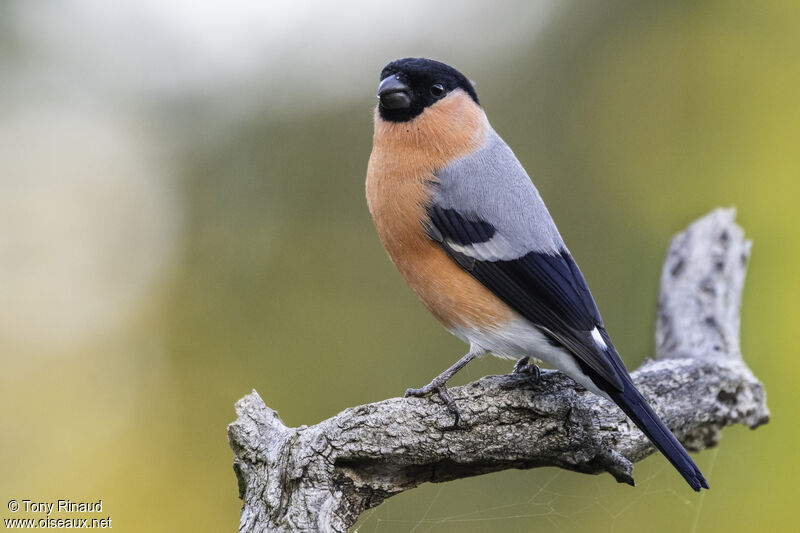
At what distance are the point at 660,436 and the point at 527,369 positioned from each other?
0.59 metres

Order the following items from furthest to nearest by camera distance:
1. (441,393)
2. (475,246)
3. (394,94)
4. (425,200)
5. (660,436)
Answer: (394,94) < (425,200) < (475,246) < (441,393) < (660,436)

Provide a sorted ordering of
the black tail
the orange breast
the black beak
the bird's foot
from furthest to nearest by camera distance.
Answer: the black beak → the orange breast → the bird's foot → the black tail

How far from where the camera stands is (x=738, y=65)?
5.84m

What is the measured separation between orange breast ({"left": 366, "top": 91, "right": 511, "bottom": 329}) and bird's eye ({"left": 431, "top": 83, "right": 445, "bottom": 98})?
30 millimetres

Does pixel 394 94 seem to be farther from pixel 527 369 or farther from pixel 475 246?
pixel 527 369

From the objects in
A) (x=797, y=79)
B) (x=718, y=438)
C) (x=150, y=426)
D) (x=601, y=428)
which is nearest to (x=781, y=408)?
(x=718, y=438)

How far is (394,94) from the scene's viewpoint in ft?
10.0

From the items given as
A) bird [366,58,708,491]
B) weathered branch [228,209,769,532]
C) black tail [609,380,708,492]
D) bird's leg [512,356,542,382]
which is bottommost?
black tail [609,380,708,492]

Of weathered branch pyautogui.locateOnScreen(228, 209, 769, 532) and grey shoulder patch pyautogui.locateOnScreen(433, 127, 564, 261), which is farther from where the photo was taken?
grey shoulder patch pyautogui.locateOnScreen(433, 127, 564, 261)

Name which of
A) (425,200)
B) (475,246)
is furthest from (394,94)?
(475,246)

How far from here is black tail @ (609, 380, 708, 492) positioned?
2510mm

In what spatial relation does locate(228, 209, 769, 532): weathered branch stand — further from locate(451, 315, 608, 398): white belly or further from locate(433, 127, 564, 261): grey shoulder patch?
locate(433, 127, 564, 261): grey shoulder patch

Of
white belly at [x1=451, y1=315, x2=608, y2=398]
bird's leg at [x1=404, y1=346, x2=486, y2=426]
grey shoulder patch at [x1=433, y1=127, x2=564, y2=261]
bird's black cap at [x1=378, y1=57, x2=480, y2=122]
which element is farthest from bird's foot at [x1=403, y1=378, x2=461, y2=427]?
bird's black cap at [x1=378, y1=57, x2=480, y2=122]

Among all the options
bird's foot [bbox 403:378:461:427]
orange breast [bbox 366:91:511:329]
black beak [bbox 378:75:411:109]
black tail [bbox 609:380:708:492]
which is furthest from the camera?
black beak [bbox 378:75:411:109]
